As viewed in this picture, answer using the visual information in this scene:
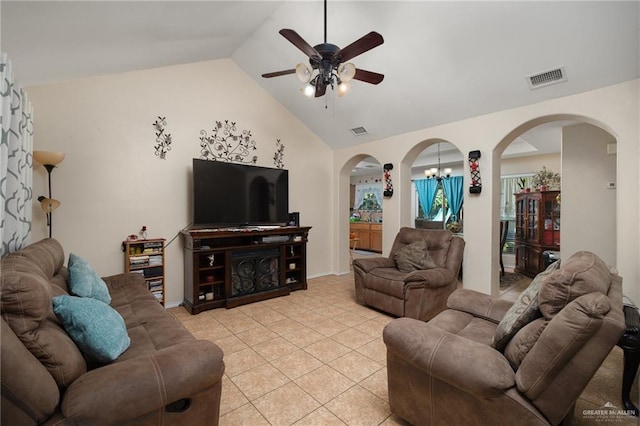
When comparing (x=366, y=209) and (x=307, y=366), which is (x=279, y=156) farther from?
(x=366, y=209)

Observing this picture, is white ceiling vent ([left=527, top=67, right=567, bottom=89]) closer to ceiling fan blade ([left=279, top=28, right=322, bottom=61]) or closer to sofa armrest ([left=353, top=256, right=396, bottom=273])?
ceiling fan blade ([left=279, top=28, right=322, bottom=61])

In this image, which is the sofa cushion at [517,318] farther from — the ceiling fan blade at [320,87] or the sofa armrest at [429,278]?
the ceiling fan blade at [320,87]

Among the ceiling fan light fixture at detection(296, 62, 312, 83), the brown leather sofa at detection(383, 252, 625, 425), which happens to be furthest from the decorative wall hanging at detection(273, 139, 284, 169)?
the brown leather sofa at detection(383, 252, 625, 425)

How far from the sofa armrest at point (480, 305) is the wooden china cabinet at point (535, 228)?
11.9 ft

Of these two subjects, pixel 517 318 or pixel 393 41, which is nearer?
pixel 517 318

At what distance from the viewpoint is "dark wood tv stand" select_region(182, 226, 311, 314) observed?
3434 millimetres

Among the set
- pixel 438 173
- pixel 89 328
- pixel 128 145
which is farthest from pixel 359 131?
pixel 89 328

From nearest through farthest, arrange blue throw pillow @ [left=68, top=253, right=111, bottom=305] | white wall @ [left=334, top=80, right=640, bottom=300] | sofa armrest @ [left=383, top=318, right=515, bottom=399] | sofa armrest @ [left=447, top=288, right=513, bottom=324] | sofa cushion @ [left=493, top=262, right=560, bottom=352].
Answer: sofa armrest @ [left=383, top=318, right=515, bottom=399], sofa cushion @ [left=493, top=262, right=560, bottom=352], blue throw pillow @ [left=68, top=253, right=111, bottom=305], sofa armrest @ [left=447, top=288, right=513, bottom=324], white wall @ [left=334, top=80, right=640, bottom=300]

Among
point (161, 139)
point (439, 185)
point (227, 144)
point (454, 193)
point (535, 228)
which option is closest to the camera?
point (161, 139)

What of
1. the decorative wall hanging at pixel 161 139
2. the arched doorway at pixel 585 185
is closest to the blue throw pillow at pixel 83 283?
the decorative wall hanging at pixel 161 139

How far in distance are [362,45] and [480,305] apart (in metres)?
2.14

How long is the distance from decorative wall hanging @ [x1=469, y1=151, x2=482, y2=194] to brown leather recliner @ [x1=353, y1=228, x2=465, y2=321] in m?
0.65

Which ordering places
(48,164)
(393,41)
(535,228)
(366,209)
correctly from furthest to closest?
(366,209), (535,228), (393,41), (48,164)

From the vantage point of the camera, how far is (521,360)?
127 centimetres
